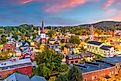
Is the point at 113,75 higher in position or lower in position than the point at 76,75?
lower

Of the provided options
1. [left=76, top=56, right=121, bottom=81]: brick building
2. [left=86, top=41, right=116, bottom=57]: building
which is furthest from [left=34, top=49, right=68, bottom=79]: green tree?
[left=86, top=41, right=116, bottom=57]: building

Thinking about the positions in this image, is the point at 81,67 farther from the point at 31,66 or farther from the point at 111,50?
the point at 111,50

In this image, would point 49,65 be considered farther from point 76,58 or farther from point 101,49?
point 101,49

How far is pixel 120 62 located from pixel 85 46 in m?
19.3

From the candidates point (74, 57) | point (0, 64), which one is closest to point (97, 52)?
point (74, 57)

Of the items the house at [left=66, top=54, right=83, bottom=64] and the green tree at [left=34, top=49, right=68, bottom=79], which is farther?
the house at [left=66, top=54, right=83, bottom=64]

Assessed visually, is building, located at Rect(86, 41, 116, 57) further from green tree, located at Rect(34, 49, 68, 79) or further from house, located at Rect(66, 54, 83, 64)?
green tree, located at Rect(34, 49, 68, 79)

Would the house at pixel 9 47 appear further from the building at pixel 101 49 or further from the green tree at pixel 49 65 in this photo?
the green tree at pixel 49 65

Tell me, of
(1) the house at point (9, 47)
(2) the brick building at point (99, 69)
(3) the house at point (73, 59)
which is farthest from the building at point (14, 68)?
(1) the house at point (9, 47)

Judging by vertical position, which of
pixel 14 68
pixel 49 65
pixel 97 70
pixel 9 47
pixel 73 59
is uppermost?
pixel 9 47

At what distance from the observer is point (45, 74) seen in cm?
2642

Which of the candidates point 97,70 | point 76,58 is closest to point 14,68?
point 97,70

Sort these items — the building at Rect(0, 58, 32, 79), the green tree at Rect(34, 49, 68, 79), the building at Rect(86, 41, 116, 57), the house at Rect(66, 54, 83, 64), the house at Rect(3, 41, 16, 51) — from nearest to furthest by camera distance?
the green tree at Rect(34, 49, 68, 79), the building at Rect(0, 58, 32, 79), the house at Rect(66, 54, 83, 64), the building at Rect(86, 41, 116, 57), the house at Rect(3, 41, 16, 51)

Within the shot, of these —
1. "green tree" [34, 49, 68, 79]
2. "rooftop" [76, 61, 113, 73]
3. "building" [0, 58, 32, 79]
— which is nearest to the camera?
"green tree" [34, 49, 68, 79]
